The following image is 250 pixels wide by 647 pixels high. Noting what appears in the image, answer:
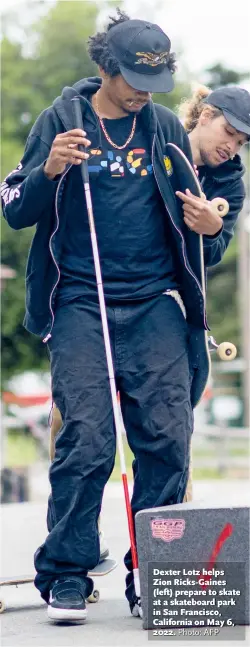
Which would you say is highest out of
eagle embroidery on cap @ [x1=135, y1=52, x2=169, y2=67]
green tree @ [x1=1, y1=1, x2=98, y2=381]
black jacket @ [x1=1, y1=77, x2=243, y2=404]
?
green tree @ [x1=1, y1=1, x2=98, y2=381]

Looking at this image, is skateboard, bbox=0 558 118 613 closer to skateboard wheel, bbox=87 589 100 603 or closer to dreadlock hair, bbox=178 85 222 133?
skateboard wheel, bbox=87 589 100 603

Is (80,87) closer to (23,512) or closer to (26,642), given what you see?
(26,642)

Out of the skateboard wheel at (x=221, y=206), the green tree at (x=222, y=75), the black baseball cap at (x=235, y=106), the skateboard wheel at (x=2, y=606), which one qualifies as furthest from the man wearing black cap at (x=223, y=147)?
the green tree at (x=222, y=75)

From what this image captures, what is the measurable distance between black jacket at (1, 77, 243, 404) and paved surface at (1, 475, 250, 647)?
31.8 inches

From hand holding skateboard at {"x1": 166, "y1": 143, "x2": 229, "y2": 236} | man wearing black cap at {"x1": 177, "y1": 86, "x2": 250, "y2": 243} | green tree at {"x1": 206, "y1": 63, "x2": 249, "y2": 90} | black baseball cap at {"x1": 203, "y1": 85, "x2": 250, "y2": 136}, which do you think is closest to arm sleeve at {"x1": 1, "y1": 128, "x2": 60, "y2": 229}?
hand holding skateboard at {"x1": 166, "y1": 143, "x2": 229, "y2": 236}

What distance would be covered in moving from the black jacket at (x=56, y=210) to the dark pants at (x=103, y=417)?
11 cm

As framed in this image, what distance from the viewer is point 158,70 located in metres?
4.56

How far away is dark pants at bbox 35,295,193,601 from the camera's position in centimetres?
449

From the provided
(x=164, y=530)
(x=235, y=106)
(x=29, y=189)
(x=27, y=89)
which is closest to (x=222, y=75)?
(x=27, y=89)

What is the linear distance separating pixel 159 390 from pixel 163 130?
917 millimetres

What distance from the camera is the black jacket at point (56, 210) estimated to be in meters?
4.59

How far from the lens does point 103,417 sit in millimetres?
4535

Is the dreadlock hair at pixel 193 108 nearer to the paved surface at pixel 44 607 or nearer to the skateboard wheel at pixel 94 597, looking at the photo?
the paved surface at pixel 44 607

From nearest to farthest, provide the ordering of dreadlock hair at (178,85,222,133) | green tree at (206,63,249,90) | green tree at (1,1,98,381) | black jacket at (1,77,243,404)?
black jacket at (1,77,243,404) < dreadlock hair at (178,85,222,133) < green tree at (1,1,98,381) < green tree at (206,63,249,90)
